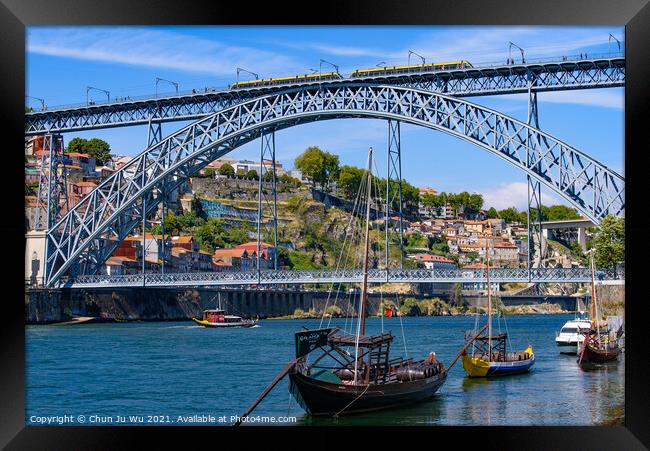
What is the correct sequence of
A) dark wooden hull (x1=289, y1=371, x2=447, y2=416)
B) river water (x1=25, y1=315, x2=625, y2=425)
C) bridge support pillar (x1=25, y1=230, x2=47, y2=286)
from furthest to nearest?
bridge support pillar (x1=25, y1=230, x2=47, y2=286) < river water (x1=25, y1=315, x2=625, y2=425) < dark wooden hull (x1=289, y1=371, x2=447, y2=416)

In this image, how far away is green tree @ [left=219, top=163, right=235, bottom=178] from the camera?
49.5 metres

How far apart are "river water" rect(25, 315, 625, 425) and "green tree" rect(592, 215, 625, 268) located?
86.2 inches

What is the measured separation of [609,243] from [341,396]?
10597mm

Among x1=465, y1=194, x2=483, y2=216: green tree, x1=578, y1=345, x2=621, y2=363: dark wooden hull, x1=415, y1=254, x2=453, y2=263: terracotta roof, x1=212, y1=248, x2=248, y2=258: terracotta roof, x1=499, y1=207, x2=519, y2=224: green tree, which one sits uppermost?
x1=465, y1=194, x2=483, y2=216: green tree

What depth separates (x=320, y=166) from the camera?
4684 cm

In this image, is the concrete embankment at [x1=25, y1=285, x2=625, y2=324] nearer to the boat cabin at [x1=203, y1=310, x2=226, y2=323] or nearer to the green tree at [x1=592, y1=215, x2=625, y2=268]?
the boat cabin at [x1=203, y1=310, x2=226, y2=323]

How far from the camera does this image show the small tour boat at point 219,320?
30.6 m

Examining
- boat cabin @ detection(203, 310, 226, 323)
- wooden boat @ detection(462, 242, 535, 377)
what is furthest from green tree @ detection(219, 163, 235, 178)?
wooden boat @ detection(462, 242, 535, 377)

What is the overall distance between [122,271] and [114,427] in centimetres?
2459

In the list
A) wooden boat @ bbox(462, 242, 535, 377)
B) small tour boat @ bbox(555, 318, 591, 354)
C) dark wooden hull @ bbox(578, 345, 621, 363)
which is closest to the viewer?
wooden boat @ bbox(462, 242, 535, 377)

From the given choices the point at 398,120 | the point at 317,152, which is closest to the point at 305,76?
the point at 398,120

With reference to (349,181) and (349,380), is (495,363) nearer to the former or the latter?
(349,380)

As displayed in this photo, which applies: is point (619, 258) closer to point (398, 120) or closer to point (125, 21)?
point (398, 120)

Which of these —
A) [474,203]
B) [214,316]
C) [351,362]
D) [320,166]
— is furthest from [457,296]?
[351,362]
